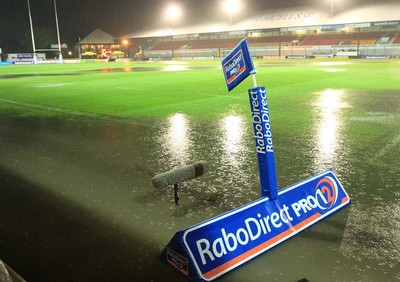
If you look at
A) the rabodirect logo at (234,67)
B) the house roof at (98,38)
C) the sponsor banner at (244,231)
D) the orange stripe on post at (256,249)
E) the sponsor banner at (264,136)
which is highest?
the house roof at (98,38)

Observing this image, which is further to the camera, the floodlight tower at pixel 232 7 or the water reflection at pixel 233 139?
the floodlight tower at pixel 232 7

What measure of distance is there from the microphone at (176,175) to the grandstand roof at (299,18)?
51.0 m

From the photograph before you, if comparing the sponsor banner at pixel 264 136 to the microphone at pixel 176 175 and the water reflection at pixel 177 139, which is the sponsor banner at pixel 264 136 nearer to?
the microphone at pixel 176 175

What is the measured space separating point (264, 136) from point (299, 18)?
5800cm

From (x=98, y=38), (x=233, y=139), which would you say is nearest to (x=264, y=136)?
(x=233, y=139)

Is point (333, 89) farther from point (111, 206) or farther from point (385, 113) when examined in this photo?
point (111, 206)

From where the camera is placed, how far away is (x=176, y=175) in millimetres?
3953

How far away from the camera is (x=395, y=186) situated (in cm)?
448

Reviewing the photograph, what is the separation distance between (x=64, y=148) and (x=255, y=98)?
4.77 m

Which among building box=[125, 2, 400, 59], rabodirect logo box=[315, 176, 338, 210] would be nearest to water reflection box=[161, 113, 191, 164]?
rabodirect logo box=[315, 176, 338, 210]

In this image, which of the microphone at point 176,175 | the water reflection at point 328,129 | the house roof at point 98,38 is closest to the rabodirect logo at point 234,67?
the microphone at point 176,175

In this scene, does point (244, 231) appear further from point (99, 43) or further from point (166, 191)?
point (99, 43)

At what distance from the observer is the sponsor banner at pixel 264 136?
3012 millimetres

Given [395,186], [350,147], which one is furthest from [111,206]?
[350,147]
